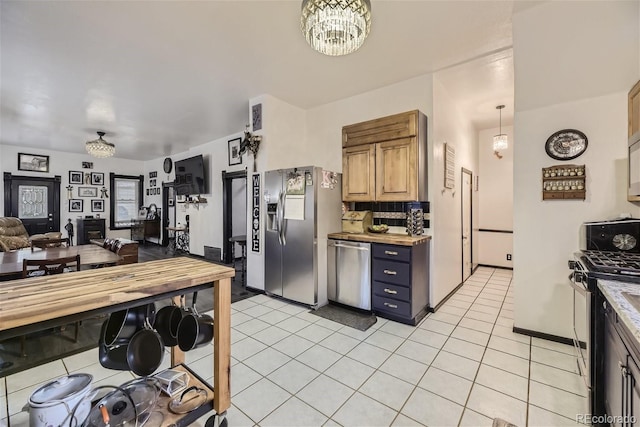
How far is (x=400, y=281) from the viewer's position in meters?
2.96

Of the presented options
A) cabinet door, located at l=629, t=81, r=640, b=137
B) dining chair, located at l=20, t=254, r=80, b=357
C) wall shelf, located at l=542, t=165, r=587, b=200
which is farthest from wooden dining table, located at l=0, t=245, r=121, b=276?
cabinet door, located at l=629, t=81, r=640, b=137

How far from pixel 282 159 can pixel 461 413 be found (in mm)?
3507

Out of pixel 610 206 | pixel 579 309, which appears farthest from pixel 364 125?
pixel 579 309

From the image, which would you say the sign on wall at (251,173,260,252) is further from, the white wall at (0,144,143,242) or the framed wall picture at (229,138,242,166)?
the white wall at (0,144,143,242)

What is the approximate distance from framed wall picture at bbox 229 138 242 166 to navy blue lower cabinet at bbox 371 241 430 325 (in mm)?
3990

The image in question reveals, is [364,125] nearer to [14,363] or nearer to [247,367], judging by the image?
[247,367]

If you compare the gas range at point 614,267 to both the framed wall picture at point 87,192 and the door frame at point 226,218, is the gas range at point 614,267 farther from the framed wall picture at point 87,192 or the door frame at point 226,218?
the framed wall picture at point 87,192

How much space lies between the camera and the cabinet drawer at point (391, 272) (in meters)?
2.93

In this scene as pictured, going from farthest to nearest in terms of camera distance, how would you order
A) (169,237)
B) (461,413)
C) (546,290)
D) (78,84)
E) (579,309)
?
(169,237) → (78,84) → (546,290) → (579,309) → (461,413)

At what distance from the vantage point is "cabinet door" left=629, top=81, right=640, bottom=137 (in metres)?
1.94

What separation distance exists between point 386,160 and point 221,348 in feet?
8.99

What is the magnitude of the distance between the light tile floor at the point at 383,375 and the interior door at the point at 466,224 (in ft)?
5.10

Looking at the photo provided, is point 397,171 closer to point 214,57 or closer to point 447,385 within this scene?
point 447,385

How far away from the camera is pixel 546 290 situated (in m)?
2.54
